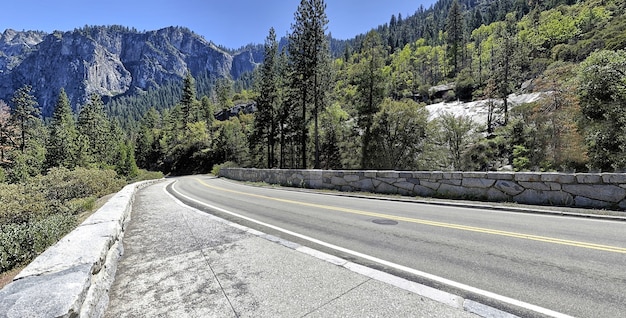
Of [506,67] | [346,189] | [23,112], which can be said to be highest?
[506,67]

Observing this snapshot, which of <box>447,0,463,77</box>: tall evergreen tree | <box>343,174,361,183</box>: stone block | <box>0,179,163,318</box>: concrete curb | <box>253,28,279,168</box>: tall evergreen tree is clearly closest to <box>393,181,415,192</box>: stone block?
<box>343,174,361,183</box>: stone block

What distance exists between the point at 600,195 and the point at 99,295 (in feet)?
35.0

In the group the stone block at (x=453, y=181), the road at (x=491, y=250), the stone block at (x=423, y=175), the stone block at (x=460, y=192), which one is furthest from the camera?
the stone block at (x=423, y=175)

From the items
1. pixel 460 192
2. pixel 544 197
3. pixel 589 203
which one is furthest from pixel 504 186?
pixel 589 203

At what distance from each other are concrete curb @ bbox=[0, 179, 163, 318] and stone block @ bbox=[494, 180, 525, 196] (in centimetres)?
1002

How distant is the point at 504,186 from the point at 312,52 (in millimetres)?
20150

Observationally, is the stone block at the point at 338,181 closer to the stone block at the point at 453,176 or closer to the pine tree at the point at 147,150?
the stone block at the point at 453,176

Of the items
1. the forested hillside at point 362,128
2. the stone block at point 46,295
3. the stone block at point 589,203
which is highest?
the forested hillside at point 362,128

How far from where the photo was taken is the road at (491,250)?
2.97m

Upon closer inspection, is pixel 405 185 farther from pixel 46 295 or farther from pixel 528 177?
pixel 46 295

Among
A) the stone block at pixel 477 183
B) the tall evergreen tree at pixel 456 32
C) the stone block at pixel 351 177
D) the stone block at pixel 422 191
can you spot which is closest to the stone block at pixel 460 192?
the stone block at pixel 477 183

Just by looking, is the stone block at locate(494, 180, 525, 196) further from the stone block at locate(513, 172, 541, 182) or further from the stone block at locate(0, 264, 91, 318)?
the stone block at locate(0, 264, 91, 318)

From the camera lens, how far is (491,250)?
4395 mm

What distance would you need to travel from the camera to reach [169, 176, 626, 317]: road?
117 inches
